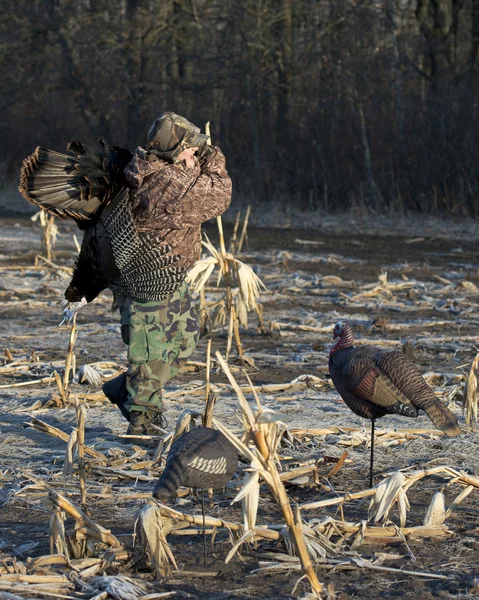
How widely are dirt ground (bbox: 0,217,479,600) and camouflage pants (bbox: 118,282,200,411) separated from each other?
34cm

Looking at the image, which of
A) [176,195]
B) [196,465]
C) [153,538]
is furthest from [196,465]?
[176,195]

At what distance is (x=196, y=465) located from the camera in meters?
4.11

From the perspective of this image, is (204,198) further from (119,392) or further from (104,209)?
(119,392)

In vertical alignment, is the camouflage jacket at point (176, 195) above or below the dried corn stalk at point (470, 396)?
above

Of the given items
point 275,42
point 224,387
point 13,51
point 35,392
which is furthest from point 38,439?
point 13,51

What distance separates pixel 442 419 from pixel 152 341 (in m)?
1.91

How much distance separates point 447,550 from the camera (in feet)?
14.3

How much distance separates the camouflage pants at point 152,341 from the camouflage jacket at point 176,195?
1.13 ft

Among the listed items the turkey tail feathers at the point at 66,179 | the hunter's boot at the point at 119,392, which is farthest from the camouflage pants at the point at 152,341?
the turkey tail feathers at the point at 66,179

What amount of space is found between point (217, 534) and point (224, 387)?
311 cm

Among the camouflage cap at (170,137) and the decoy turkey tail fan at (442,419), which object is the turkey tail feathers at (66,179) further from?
the decoy turkey tail fan at (442,419)

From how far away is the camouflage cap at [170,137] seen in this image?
5750 millimetres

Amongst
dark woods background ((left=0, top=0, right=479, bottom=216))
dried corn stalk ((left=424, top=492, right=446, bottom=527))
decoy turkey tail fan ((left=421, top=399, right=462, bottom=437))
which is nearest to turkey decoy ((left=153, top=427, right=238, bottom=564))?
dried corn stalk ((left=424, top=492, right=446, bottom=527))

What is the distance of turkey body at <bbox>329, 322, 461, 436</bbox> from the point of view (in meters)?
4.96
